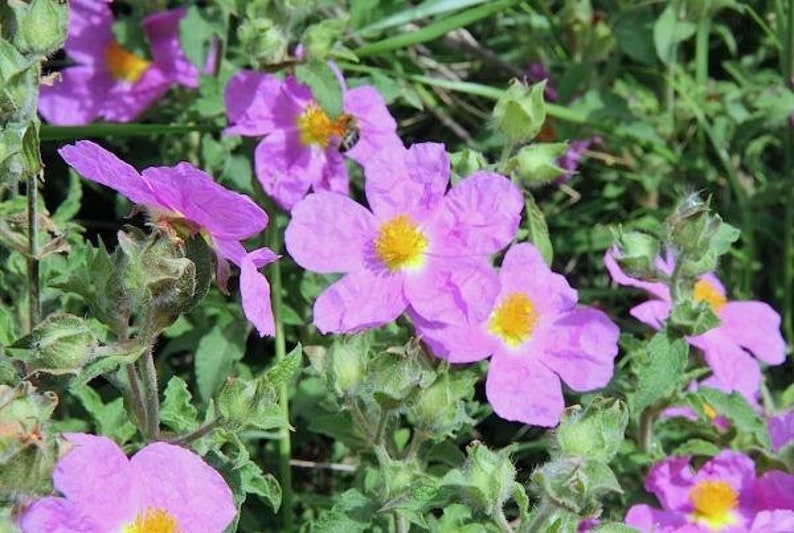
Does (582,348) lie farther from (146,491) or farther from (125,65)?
(125,65)

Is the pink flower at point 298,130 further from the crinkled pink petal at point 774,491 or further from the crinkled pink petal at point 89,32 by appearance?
the crinkled pink petal at point 774,491

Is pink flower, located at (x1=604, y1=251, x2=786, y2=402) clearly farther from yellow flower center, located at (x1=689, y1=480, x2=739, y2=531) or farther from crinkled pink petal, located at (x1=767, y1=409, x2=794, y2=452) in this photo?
yellow flower center, located at (x1=689, y1=480, x2=739, y2=531)

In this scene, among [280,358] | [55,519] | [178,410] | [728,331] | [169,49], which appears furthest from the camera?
[169,49]

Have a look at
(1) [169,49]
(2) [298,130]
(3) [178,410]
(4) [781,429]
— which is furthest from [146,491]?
(1) [169,49]

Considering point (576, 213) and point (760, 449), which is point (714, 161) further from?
point (760, 449)

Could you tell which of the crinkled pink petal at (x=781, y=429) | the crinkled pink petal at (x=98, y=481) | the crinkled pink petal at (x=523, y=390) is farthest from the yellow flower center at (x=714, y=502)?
the crinkled pink petal at (x=98, y=481)

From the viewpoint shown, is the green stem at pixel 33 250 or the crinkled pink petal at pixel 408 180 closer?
the green stem at pixel 33 250
